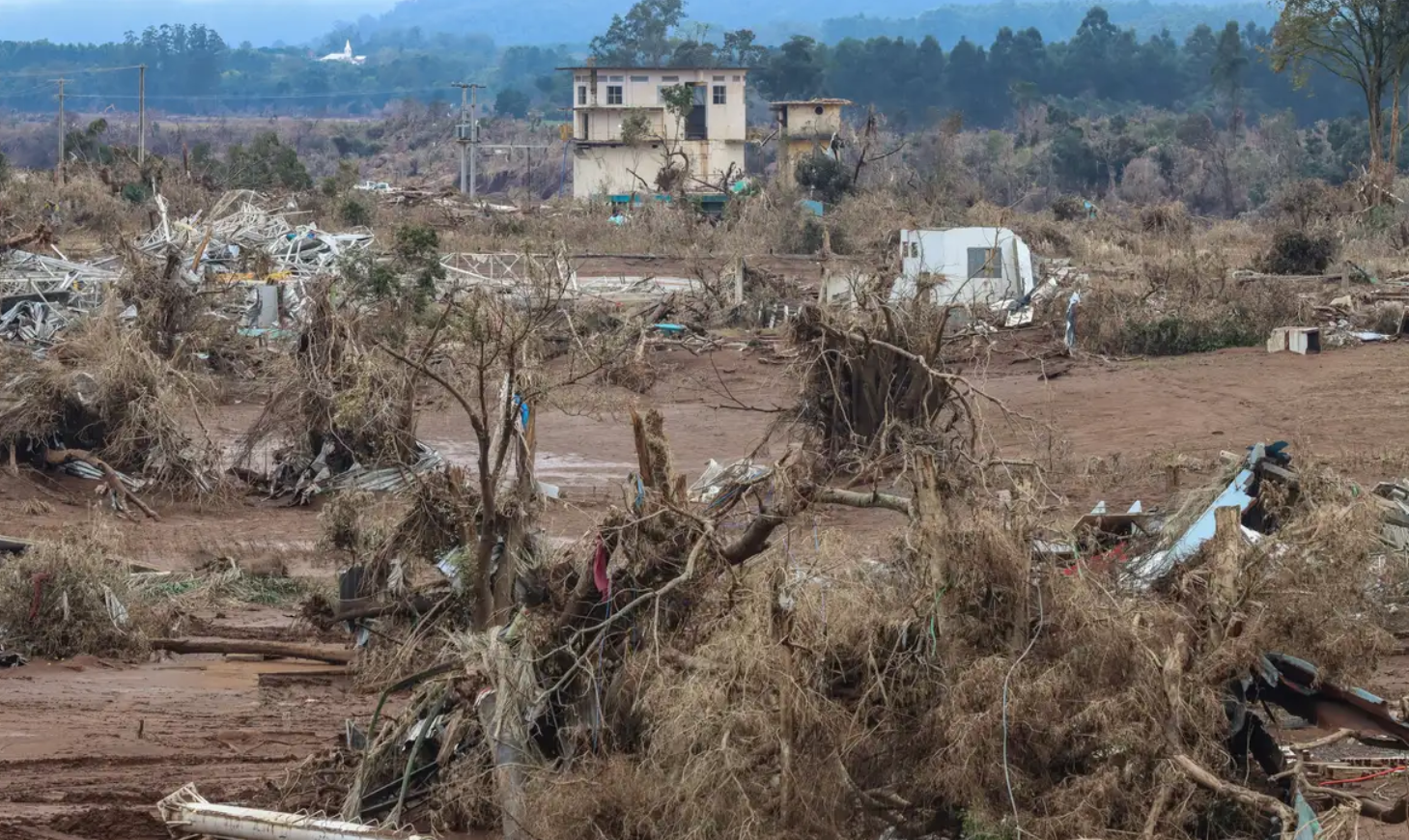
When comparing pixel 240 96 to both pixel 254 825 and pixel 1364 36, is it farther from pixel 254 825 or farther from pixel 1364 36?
pixel 254 825

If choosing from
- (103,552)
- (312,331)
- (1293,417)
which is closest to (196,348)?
(312,331)

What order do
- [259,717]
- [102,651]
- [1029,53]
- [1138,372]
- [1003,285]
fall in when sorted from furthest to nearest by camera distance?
1. [1029,53]
2. [1003,285]
3. [1138,372]
4. [102,651]
5. [259,717]

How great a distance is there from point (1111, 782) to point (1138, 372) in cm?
1422

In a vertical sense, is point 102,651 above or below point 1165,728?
below

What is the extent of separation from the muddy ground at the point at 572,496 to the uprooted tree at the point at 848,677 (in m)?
0.67

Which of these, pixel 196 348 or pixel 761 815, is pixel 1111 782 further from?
pixel 196 348

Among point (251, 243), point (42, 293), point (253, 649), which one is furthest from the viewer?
point (251, 243)

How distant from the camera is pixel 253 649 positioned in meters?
10.7

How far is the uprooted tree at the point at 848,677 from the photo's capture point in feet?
22.1

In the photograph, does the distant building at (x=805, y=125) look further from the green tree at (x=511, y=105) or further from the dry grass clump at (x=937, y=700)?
the green tree at (x=511, y=105)

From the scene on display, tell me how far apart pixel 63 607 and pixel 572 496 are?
19.3ft

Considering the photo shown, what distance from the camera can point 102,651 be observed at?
1071 centimetres

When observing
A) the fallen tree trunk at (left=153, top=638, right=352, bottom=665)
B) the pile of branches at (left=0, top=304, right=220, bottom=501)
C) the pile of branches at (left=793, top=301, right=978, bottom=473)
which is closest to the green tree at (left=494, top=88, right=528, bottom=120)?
the pile of branches at (left=0, top=304, right=220, bottom=501)

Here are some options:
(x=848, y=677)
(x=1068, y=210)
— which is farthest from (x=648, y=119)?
(x=848, y=677)
